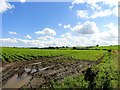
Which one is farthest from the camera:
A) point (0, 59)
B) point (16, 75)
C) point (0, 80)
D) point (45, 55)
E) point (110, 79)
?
point (45, 55)

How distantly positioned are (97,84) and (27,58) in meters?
25.0

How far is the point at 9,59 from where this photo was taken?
34.4 meters

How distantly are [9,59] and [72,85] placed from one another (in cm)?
2122

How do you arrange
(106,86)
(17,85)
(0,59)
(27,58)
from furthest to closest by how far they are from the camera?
1. (27,58)
2. (0,59)
3. (17,85)
4. (106,86)

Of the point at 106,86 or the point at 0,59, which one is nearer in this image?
the point at 106,86

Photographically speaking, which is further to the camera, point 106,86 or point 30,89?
point 30,89

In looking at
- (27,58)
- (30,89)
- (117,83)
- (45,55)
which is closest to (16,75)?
(30,89)

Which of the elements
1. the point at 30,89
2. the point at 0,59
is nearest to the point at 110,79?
the point at 30,89

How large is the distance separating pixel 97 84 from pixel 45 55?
3146 centimetres

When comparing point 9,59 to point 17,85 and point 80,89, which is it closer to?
point 17,85

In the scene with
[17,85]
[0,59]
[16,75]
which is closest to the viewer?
[17,85]

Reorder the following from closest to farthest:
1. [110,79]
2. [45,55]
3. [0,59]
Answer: [110,79] → [0,59] → [45,55]

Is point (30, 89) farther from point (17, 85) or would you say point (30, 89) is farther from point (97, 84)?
point (97, 84)

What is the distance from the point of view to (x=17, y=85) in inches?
750
